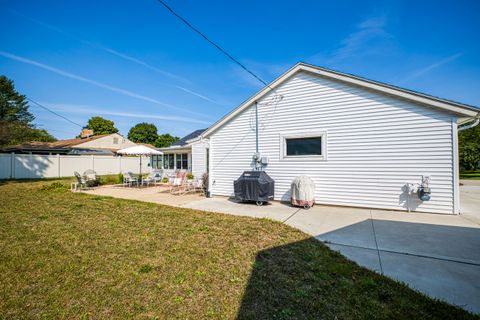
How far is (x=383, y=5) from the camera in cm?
692

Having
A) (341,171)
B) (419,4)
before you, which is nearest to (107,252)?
(341,171)

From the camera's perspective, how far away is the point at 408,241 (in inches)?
159

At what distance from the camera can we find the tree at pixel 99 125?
47.5 meters

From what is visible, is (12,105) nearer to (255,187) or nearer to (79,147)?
(79,147)

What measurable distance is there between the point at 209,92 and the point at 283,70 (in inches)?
278

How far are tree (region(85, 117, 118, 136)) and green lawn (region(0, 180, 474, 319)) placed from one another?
51.9 metres

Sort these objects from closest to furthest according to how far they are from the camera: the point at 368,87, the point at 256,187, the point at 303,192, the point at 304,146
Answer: the point at 368,87
the point at 303,192
the point at 256,187
the point at 304,146

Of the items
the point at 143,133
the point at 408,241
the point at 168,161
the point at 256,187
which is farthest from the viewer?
the point at 143,133

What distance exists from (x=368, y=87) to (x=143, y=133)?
59469mm

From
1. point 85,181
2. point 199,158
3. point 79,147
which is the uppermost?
point 79,147

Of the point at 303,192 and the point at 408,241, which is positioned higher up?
the point at 303,192

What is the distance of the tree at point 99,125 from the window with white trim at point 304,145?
52815 mm

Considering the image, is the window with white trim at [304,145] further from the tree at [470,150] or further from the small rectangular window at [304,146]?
the tree at [470,150]

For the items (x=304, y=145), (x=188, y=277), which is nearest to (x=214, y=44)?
(x=304, y=145)
